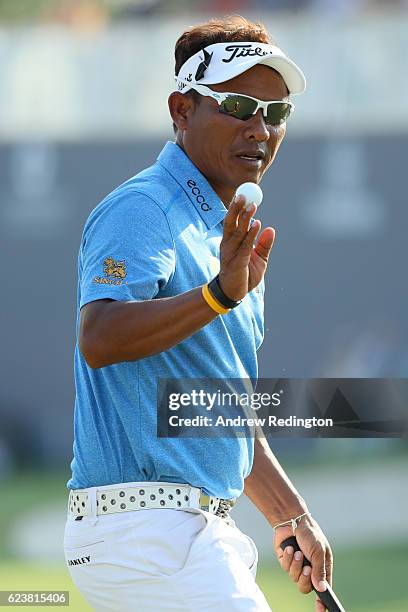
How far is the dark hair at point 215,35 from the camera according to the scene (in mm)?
3312

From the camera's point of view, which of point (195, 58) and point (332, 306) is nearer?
point (195, 58)

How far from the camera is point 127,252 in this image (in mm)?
2762

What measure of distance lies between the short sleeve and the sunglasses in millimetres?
448

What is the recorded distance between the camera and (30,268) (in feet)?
39.2

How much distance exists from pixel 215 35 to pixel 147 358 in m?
0.95

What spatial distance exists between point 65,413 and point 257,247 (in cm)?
937

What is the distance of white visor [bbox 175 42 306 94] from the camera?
3.20 meters

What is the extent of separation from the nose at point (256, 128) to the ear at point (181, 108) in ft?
0.56

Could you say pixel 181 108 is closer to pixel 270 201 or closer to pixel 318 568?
pixel 318 568

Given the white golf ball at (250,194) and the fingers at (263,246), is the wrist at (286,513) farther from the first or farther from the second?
the white golf ball at (250,194)

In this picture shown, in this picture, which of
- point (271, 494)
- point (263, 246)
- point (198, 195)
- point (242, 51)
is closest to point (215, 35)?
point (242, 51)

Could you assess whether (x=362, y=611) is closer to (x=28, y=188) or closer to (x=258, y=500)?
(x=258, y=500)

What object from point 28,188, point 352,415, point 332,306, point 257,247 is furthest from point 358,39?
point 257,247
